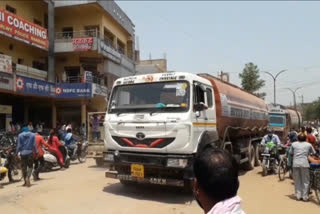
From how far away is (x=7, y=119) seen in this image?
23203 mm

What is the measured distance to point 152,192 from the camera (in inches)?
381

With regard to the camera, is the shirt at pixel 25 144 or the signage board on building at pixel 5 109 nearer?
the shirt at pixel 25 144

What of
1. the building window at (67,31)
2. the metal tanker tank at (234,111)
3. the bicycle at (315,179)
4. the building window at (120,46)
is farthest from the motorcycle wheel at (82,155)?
the building window at (120,46)

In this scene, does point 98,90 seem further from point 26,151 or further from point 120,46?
point 26,151

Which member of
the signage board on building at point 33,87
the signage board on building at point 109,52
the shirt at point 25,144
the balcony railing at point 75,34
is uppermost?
the balcony railing at point 75,34

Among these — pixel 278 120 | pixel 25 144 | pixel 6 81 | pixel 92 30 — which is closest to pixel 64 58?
pixel 92 30

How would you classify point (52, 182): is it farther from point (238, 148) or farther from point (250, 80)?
point (250, 80)

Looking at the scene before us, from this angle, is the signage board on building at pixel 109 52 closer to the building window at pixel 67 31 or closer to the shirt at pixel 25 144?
the building window at pixel 67 31

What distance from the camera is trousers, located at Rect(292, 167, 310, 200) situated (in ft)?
29.8

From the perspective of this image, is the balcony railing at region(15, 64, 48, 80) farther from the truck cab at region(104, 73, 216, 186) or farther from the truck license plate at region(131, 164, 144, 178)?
the truck license plate at region(131, 164, 144, 178)

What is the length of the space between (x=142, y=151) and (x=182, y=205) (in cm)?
147

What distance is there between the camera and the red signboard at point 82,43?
27.8m

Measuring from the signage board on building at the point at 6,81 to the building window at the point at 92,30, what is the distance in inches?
371

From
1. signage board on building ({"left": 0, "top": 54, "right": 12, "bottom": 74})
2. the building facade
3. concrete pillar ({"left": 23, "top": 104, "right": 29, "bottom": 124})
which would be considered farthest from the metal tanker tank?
concrete pillar ({"left": 23, "top": 104, "right": 29, "bottom": 124})
